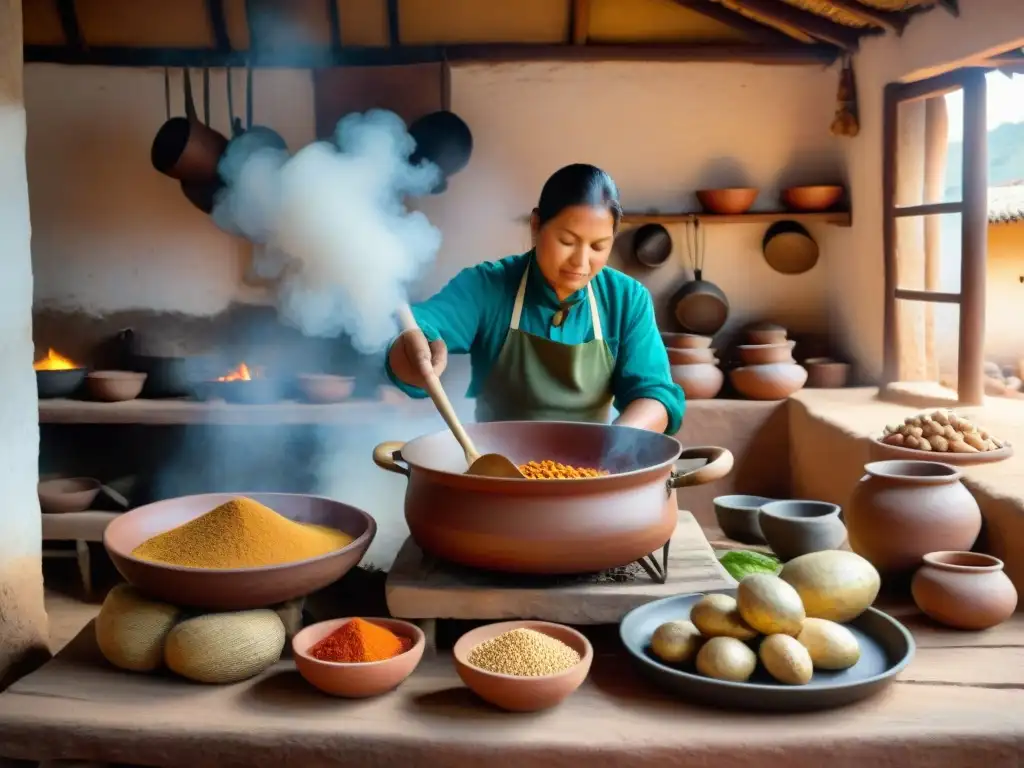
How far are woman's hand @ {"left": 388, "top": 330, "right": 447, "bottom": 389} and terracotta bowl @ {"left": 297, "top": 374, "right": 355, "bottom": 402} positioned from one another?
9.29 ft

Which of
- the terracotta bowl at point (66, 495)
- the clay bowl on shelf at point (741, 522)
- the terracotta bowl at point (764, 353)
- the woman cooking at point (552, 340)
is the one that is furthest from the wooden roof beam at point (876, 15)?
A: the terracotta bowl at point (66, 495)

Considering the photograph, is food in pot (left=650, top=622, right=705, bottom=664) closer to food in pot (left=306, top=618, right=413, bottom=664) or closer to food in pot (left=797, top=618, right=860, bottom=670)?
food in pot (left=797, top=618, right=860, bottom=670)

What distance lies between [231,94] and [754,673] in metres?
4.89

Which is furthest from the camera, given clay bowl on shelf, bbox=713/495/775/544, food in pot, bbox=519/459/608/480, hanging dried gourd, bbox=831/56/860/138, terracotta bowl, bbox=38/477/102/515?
hanging dried gourd, bbox=831/56/860/138

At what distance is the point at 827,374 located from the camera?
5164mm

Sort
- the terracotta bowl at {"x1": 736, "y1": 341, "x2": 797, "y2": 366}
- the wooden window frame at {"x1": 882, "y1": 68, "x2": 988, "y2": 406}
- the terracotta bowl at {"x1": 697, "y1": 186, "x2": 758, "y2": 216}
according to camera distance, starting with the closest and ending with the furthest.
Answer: the wooden window frame at {"x1": 882, "y1": 68, "x2": 988, "y2": 406}, the terracotta bowl at {"x1": 736, "y1": 341, "x2": 797, "y2": 366}, the terracotta bowl at {"x1": 697, "y1": 186, "x2": 758, "y2": 216}

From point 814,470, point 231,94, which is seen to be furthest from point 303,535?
point 231,94

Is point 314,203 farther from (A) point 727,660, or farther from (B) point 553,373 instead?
(A) point 727,660

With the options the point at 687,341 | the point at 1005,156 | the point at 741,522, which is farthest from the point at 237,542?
the point at 1005,156

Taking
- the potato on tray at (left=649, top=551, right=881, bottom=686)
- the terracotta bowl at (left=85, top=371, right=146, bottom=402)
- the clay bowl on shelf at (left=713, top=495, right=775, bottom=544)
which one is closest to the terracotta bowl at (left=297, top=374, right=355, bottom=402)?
the terracotta bowl at (left=85, top=371, right=146, bottom=402)

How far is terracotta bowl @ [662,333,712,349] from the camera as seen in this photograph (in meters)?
5.11

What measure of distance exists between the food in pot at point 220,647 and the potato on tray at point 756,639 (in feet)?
2.19

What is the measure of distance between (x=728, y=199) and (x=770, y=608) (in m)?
4.04

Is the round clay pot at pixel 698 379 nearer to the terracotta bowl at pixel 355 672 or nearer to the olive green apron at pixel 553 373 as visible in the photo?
the olive green apron at pixel 553 373
